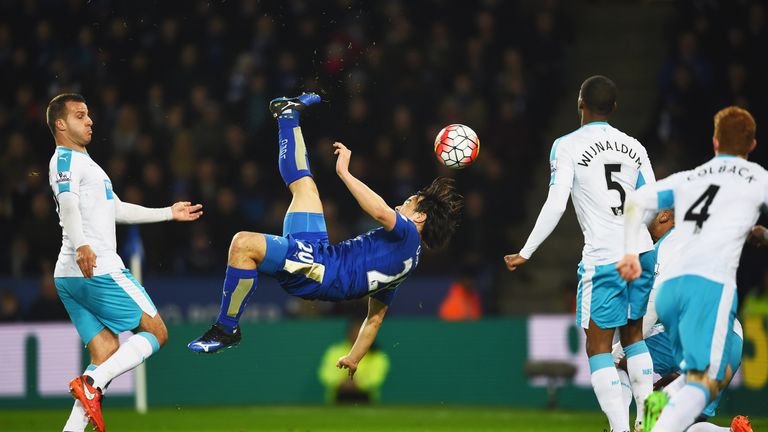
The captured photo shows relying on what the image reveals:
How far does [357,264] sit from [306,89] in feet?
26.9

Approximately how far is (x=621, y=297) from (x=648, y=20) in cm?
1237

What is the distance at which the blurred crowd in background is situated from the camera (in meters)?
Answer: 15.3

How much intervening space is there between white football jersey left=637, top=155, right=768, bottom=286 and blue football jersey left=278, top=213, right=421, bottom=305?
6.77 feet

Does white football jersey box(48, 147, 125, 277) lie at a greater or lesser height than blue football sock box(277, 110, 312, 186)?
lesser

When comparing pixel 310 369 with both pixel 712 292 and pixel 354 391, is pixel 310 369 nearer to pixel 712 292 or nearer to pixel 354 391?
pixel 354 391

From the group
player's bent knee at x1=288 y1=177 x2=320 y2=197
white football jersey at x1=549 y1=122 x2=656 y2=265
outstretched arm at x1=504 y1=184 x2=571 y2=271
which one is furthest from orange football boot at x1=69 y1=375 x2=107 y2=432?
white football jersey at x1=549 y1=122 x2=656 y2=265

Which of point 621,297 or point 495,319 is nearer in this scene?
point 621,297

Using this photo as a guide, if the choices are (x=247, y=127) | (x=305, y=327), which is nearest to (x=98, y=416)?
(x=305, y=327)

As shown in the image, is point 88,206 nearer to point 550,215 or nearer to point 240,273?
point 240,273

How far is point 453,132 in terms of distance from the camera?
30.7 feet

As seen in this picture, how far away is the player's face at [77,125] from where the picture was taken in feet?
27.1

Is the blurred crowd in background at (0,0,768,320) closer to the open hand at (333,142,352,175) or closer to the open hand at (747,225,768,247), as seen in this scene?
the open hand at (333,142,352,175)

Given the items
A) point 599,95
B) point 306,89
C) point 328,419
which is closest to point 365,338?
point 599,95

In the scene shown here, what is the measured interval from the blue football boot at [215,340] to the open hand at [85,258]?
894mm
